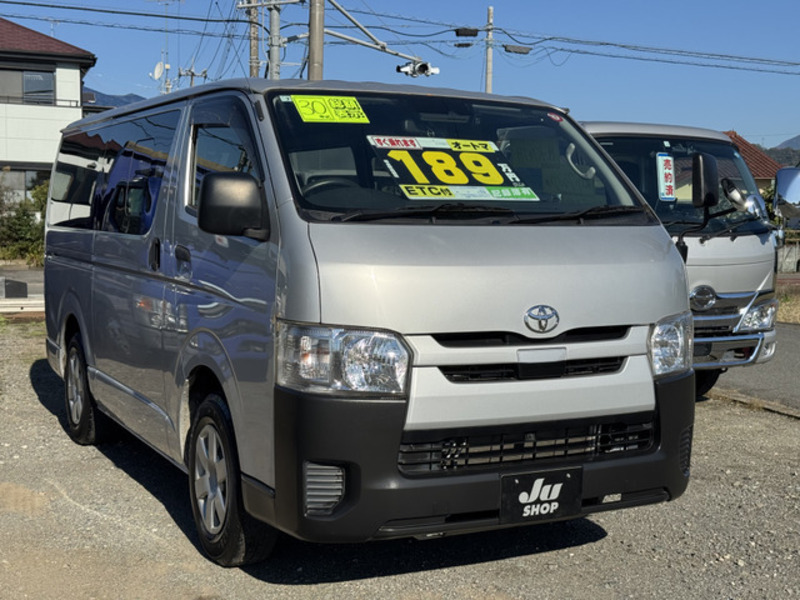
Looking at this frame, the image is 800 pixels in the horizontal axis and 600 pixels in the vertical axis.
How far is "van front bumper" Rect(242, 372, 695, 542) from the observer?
3.85 meters

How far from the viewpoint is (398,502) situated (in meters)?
3.92

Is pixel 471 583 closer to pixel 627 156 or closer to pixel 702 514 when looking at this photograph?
pixel 702 514

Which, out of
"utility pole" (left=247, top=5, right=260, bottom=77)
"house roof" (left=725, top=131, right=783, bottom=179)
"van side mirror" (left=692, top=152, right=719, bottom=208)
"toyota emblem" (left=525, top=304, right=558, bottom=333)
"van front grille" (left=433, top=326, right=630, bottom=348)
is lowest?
"van front grille" (left=433, top=326, right=630, bottom=348)

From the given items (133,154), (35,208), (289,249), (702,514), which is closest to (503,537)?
(702,514)

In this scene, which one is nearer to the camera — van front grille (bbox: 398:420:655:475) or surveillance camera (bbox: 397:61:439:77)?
van front grille (bbox: 398:420:655:475)

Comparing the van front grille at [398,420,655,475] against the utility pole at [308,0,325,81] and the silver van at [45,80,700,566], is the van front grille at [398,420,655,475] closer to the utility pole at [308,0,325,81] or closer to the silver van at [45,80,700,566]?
the silver van at [45,80,700,566]

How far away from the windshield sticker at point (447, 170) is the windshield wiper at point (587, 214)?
0.19 metres

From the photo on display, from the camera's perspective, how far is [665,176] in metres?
8.38

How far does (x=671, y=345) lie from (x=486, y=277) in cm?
96

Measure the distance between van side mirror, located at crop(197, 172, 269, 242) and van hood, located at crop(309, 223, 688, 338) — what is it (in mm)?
297

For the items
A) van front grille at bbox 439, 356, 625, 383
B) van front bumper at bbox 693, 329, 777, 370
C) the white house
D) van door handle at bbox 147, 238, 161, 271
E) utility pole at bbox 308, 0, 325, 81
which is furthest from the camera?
the white house

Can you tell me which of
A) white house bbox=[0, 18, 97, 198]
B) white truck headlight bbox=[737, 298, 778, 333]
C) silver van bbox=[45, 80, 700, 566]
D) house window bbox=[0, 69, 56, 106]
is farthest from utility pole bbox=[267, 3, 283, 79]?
silver van bbox=[45, 80, 700, 566]

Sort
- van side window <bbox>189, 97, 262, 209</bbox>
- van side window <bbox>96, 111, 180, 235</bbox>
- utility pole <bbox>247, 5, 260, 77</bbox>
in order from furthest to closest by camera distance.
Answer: utility pole <bbox>247, 5, 260, 77</bbox> → van side window <bbox>96, 111, 180, 235</bbox> → van side window <bbox>189, 97, 262, 209</bbox>

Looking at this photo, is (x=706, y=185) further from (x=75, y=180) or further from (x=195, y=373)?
(x=75, y=180)
